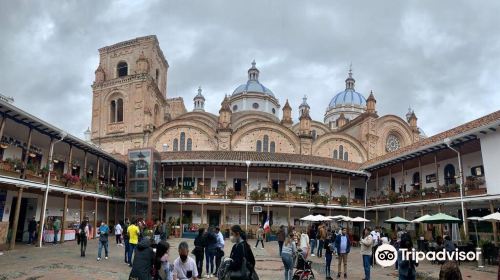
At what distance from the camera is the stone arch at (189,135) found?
44.2 m

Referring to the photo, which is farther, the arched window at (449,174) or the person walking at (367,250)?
the arched window at (449,174)

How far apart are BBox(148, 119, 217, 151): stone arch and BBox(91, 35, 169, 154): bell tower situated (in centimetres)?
210

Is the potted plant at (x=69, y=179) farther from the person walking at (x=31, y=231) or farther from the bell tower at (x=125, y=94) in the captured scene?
the bell tower at (x=125, y=94)

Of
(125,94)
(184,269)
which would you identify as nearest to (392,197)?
(184,269)

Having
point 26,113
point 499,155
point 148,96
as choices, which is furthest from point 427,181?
point 148,96

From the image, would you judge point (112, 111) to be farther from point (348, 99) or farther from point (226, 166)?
point (348, 99)

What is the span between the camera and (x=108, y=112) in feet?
167

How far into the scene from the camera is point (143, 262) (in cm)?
728

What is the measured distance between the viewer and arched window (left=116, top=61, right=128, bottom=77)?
51.5 metres

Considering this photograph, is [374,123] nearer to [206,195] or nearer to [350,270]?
[206,195]

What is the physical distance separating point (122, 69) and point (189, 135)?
13.9 m

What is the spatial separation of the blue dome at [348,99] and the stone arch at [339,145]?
25.3m

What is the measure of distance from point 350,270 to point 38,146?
804 inches

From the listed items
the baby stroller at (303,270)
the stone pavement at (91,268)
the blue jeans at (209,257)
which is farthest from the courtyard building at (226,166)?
the baby stroller at (303,270)
